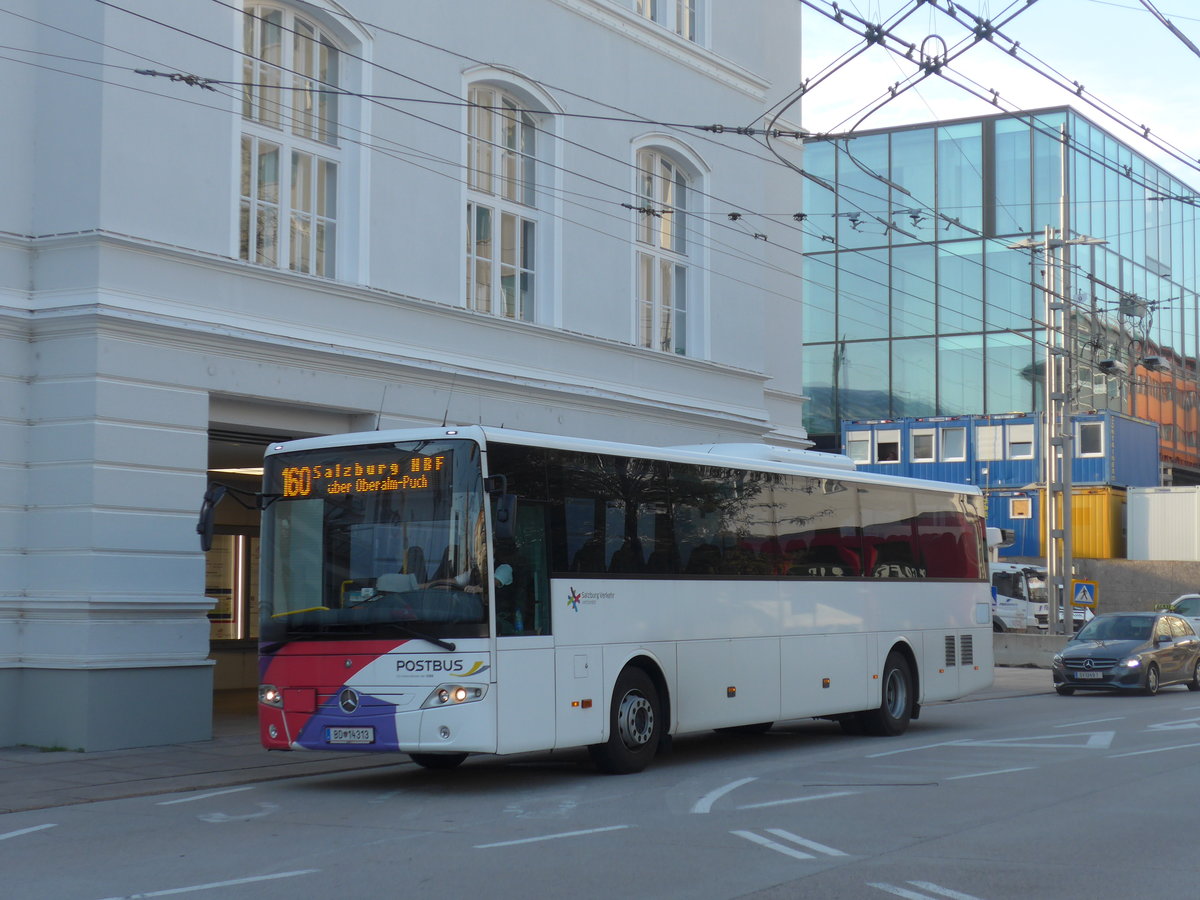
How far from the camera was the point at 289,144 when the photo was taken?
1875 cm

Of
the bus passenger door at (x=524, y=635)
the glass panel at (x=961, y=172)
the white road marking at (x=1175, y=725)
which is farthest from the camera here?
the glass panel at (x=961, y=172)

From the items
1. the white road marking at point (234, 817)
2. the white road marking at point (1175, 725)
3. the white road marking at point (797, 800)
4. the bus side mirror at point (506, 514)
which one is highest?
the bus side mirror at point (506, 514)

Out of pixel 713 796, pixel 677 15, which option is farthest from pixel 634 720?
pixel 677 15

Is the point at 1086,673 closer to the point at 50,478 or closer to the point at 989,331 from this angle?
→ the point at 50,478

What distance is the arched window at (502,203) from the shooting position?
21422 millimetres

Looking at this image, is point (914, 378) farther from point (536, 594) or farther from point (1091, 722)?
point (536, 594)

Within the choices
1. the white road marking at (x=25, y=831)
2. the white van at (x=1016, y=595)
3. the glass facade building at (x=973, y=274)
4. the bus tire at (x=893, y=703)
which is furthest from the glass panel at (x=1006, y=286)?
the white road marking at (x=25, y=831)

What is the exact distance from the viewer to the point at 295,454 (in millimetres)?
13633

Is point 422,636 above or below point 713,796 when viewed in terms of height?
above

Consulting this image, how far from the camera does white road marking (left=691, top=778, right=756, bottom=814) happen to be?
11664 mm

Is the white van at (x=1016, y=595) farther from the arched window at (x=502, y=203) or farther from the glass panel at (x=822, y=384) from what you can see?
the arched window at (x=502, y=203)

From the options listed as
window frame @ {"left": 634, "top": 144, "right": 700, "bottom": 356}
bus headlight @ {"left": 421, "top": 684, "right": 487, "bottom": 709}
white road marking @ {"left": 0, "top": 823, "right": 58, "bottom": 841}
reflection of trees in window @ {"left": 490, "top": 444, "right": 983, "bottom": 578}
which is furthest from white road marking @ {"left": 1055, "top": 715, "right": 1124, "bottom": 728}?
white road marking @ {"left": 0, "top": 823, "right": 58, "bottom": 841}

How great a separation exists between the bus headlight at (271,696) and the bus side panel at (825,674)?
18.9ft

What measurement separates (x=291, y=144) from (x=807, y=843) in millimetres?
12034
